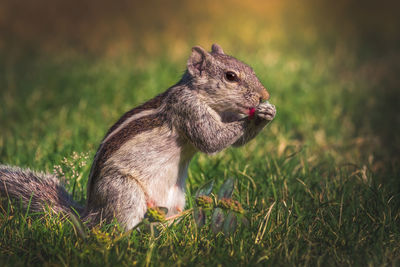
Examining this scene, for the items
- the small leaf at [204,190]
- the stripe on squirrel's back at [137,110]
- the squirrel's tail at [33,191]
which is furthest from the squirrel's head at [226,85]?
the squirrel's tail at [33,191]

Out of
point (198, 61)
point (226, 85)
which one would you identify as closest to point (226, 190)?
point (226, 85)

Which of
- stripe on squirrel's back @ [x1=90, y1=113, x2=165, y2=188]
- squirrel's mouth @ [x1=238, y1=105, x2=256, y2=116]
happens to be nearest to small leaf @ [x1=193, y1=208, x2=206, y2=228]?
stripe on squirrel's back @ [x1=90, y1=113, x2=165, y2=188]

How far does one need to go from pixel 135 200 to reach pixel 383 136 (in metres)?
3.56

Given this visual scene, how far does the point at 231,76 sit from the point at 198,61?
269 mm

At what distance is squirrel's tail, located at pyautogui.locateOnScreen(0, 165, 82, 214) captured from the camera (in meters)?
3.32

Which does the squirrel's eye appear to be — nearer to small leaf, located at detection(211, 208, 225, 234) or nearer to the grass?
the grass

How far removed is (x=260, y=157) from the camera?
4645 mm

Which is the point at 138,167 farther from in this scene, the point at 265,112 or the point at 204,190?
the point at 265,112

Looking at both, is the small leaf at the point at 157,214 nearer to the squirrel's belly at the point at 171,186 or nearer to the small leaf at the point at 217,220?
the small leaf at the point at 217,220

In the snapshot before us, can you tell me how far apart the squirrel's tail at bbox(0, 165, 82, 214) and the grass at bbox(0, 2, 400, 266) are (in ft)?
0.32

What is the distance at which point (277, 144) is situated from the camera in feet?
16.8

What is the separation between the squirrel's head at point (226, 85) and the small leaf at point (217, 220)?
0.82 metres

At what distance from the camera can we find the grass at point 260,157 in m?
2.81

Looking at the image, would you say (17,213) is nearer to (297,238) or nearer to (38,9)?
(297,238)
